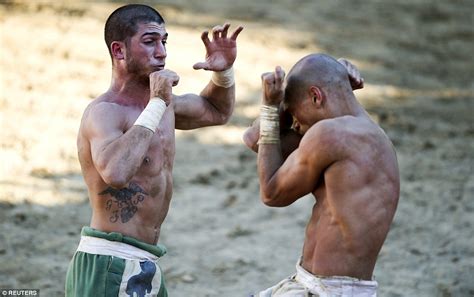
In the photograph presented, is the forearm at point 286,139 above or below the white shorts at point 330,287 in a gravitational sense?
above

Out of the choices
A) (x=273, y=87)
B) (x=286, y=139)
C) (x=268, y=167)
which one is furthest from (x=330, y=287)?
(x=273, y=87)

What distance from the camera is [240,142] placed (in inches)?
341

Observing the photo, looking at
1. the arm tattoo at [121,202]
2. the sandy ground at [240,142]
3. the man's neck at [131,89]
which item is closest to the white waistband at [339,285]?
the arm tattoo at [121,202]

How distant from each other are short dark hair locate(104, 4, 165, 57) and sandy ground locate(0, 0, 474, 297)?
2282mm

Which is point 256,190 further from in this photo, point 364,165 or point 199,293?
point 364,165

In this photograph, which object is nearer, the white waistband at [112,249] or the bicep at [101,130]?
the bicep at [101,130]

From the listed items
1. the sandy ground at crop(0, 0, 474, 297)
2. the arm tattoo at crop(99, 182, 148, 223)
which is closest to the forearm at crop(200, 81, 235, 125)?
the arm tattoo at crop(99, 182, 148, 223)

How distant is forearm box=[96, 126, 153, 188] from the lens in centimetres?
426

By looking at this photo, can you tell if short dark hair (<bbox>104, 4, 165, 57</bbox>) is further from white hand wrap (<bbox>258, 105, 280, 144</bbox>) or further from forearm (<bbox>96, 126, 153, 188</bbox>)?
white hand wrap (<bbox>258, 105, 280, 144</bbox>)

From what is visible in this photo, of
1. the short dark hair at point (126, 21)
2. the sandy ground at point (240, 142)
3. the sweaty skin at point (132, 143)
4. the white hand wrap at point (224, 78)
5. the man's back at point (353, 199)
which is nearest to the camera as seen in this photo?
the man's back at point (353, 199)

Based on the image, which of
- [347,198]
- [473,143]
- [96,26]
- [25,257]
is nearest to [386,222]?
[347,198]

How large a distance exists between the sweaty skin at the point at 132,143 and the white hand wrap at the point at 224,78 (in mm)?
134

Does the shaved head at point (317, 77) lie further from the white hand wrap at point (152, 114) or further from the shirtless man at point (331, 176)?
the white hand wrap at point (152, 114)

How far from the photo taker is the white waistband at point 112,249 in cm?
445
